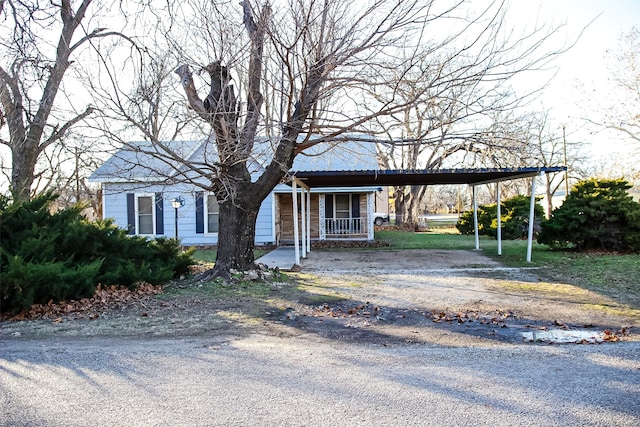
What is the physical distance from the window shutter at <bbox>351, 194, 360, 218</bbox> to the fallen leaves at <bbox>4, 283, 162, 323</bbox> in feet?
45.7

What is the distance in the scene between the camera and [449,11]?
289 inches

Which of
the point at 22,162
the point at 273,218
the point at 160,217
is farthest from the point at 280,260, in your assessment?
the point at 22,162

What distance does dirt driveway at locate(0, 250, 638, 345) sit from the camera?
6.04 metres

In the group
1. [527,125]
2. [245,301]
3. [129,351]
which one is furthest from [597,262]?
[129,351]

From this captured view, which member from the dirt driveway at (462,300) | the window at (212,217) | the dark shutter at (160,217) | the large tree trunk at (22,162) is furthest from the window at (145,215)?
the dirt driveway at (462,300)

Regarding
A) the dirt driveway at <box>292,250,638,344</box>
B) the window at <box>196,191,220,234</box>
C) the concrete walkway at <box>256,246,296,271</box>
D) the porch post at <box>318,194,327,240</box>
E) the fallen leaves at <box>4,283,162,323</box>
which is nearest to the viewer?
the dirt driveway at <box>292,250,638,344</box>

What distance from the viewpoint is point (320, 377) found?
403 cm

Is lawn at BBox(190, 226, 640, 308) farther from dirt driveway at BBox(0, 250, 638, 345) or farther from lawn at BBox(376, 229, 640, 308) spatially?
dirt driveway at BBox(0, 250, 638, 345)

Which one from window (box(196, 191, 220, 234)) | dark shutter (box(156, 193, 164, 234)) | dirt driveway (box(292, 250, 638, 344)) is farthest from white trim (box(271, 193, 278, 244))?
dirt driveway (box(292, 250, 638, 344))

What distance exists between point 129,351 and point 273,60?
18.4 ft

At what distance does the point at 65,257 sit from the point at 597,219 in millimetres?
14525

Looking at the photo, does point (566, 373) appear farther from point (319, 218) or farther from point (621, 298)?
point (319, 218)

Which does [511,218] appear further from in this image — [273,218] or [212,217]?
[212,217]

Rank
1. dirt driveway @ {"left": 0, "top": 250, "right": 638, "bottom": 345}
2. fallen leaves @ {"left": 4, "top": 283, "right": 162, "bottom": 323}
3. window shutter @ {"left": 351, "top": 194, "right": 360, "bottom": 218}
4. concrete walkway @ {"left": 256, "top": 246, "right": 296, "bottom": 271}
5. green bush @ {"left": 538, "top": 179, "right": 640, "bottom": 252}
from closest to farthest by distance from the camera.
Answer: dirt driveway @ {"left": 0, "top": 250, "right": 638, "bottom": 345} → fallen leaves @ {"left": 4, "top": 283, "right": 162, "bottom": 323} → concrete walkway @ {"left": 256, "top": 246, "right": 296, "bottom": 271} → green bush @ {"left": 538, "top": 179, "right": 640, "bottom": 252} → window shutter @ {"left": 351, "top": 194, "right": 360, "bottom": 218}
